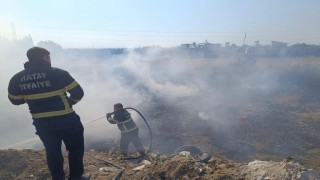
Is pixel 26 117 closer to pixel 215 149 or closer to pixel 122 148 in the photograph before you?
pixel 122 148

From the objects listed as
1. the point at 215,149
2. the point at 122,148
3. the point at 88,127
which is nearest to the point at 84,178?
the point at 122,148

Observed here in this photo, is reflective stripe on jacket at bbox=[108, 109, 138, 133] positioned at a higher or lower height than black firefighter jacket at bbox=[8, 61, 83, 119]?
lower

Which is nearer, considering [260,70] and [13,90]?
[13,90]

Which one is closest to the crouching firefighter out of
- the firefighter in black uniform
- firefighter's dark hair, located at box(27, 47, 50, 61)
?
the firefighter in black uniform

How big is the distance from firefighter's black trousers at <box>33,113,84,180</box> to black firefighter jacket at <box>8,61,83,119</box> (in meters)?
0.09

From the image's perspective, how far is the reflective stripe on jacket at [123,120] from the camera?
6718 millimetres

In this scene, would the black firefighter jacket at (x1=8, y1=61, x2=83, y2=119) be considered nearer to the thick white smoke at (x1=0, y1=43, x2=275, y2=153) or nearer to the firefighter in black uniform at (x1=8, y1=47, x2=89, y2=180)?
the firefighter in black uniform at (x1=8, y1=47, x2=89, y2=180)

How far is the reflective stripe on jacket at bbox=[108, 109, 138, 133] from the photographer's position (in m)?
6.72

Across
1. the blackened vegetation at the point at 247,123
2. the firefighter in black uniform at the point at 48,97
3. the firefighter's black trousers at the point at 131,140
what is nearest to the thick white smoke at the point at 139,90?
the blackened vegetation at the point at 247,123

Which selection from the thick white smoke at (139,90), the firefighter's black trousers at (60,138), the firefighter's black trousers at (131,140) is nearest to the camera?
the firefighter's black trousers at (60,138)

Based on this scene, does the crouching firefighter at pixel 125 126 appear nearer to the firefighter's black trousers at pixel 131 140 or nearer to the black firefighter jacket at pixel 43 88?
the firefighter's black trousers at pixel 131 140

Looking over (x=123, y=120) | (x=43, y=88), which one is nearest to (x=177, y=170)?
(x=43, y=88)

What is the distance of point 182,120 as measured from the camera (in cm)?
1244

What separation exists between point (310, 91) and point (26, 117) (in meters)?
18.8
